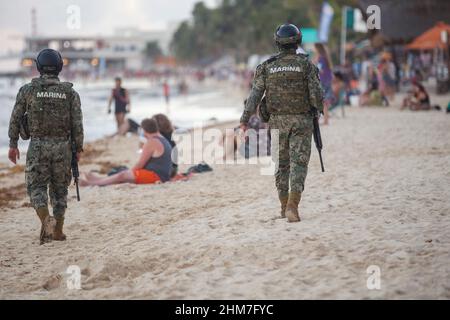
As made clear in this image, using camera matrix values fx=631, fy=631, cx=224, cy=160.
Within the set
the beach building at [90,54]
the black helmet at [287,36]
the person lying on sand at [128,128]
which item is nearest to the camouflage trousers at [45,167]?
the black helmet at [287,36]

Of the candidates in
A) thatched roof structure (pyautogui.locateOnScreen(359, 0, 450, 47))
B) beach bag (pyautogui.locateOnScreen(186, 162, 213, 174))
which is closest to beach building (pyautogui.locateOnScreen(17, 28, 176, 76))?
thatched roof structure (pyautogui.locateOnScreen(359, 0, 450, 47))

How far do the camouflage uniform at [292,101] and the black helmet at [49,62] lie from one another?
188 cm

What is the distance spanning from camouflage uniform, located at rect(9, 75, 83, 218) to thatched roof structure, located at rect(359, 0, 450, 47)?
26.4 metres

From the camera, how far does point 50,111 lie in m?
6.04

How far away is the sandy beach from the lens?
14.8 feet

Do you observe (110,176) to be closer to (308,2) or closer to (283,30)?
(283,30)

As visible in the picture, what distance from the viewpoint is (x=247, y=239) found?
18.3 ft

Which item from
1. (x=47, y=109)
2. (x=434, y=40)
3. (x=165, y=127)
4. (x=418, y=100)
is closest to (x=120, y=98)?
(x=165, y=127)

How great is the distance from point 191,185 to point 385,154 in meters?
3.46

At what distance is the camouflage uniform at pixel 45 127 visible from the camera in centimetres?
603

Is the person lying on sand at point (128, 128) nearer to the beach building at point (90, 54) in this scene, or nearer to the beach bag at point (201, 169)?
the beach bag at point (201, 169)

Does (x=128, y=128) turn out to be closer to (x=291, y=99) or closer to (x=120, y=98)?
(x=120, y=98)

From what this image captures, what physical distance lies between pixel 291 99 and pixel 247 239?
1.38 m
